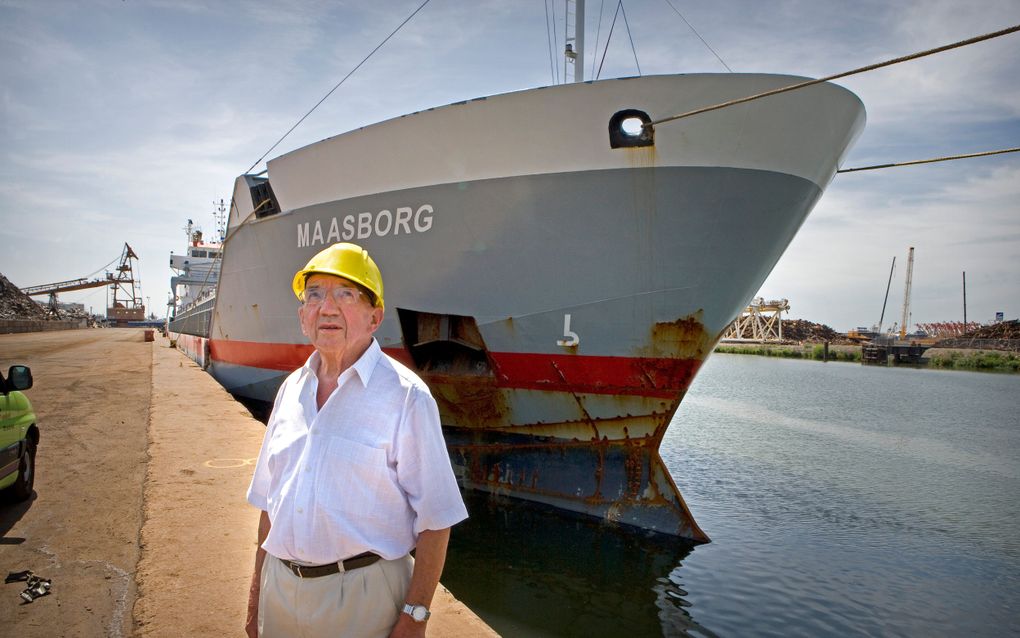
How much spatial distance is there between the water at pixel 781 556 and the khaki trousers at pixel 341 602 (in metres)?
3.14

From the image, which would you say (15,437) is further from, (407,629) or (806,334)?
(806,334)

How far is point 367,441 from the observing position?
1500mm

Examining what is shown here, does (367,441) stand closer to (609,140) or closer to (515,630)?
(515,630)

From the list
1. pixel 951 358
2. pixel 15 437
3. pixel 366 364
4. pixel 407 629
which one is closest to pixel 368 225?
pixel 15 437

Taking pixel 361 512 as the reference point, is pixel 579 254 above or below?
above

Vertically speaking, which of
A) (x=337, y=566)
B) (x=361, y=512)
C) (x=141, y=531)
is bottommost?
(x=141, y=531)

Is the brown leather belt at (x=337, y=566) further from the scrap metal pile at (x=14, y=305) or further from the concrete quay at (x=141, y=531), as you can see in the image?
the scrap metal pile at (x=14, y=305)

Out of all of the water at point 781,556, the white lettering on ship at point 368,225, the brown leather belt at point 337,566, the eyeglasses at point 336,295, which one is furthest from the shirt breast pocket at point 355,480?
the white lettering on ship at point 368,225

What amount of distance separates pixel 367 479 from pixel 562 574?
14.0 feet

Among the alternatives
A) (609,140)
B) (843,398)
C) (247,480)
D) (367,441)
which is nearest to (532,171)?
(609,140)

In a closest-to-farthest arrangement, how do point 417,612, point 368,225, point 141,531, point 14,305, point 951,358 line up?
1. point 417,612
2. point 141,531
3. point 368,225
4. point 951,358
5. point 14,305

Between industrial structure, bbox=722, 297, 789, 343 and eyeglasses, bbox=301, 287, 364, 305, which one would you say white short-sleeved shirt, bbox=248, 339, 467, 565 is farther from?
industrial structure, bbox=722, 297, 789, 343

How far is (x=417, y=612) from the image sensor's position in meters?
1.48

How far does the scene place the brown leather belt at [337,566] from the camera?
4.97 ft
